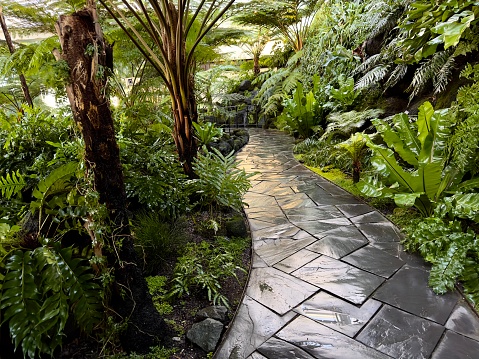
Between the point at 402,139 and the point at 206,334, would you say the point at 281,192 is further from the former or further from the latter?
the point at 206,334

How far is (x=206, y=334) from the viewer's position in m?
1.84

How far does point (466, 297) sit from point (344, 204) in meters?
1.82

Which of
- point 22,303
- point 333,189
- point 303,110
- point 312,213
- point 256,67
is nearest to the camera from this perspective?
point 22,303

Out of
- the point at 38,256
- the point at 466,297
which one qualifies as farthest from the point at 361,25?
the point at 38,256

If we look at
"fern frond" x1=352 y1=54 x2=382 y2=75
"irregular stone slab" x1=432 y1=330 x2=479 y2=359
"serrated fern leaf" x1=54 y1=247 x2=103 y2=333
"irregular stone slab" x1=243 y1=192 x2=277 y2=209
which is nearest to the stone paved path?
"irregular stone slab" x1=432 y1=330 x2=479 y2=359

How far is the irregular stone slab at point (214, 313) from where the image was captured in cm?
197

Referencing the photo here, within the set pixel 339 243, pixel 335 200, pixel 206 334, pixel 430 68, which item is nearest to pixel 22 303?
pixel 206 334

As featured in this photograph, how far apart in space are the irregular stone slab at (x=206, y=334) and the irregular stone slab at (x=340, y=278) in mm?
868

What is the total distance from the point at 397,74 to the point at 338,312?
4.11 metres

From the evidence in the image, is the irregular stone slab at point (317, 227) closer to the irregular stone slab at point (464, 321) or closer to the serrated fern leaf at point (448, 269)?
the serrated fern leaf at point (448, 269)

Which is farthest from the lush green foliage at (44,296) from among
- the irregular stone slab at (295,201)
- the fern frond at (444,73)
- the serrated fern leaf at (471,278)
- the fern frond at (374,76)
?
the fern frond at (374,76)

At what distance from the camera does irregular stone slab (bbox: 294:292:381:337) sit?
1.94 m

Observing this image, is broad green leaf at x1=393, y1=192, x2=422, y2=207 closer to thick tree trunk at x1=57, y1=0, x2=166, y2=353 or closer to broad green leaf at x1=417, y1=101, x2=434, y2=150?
broad green leaf at x1=417, y1=101, x2=434, y2=150

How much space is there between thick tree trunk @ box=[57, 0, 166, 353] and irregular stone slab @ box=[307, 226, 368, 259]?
162cm
